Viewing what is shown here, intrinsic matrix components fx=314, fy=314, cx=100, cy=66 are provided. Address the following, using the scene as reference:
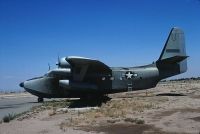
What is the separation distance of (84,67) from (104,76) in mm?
2936

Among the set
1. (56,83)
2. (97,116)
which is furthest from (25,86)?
(97,116)

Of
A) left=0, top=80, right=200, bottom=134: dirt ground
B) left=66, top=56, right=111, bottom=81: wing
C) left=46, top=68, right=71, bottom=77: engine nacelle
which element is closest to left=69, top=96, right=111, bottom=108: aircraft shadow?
left=66, top=56, right=111, bottom=81: wing

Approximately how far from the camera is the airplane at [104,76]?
91.7 ft

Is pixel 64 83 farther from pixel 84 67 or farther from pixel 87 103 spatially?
pixel 87 103

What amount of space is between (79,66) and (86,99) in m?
4.19

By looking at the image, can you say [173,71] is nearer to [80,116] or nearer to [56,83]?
[56,83]

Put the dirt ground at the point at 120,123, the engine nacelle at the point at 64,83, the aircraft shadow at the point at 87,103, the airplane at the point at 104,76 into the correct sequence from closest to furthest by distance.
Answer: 1. the dirt ground at the point at 120,123
2. the aircraft shadow at the point at 87,103
3. the engine nacelle at the point at 64,83
4. the airplane at the point at 104,76

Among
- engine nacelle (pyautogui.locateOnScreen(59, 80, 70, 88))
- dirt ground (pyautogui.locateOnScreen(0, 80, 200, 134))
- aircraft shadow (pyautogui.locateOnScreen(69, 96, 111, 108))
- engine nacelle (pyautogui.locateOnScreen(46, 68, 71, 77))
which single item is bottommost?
dirt ground (pyautogui.locateOnScreen(0, 80, 200, 134))

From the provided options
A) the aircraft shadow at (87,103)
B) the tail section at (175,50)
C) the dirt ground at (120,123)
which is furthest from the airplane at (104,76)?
the dirt ground at (120,123)

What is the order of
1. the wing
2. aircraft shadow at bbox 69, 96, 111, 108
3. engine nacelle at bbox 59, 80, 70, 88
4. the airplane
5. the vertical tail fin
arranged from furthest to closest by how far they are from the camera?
the vertical tail fin → the airplane → engine nacelle at bbox 59, 80, 70, 88 → aircraft shadow at bbox 69, 96, 111, 108 → the wing

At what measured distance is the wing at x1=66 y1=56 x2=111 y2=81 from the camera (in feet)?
83.7

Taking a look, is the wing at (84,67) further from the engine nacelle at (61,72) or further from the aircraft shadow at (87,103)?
the aircraft shadow at (87,103)

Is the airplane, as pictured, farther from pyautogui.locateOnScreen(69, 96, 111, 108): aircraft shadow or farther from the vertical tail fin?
pyautogui.locateOnScreen(69, 96, 111, 108): aircraft shadow

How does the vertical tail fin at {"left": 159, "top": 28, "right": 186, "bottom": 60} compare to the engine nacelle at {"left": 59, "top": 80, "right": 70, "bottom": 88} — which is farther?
the vertical tail fin at {"left": 159, "top": 28, "right": 186, "bottom": 60}
